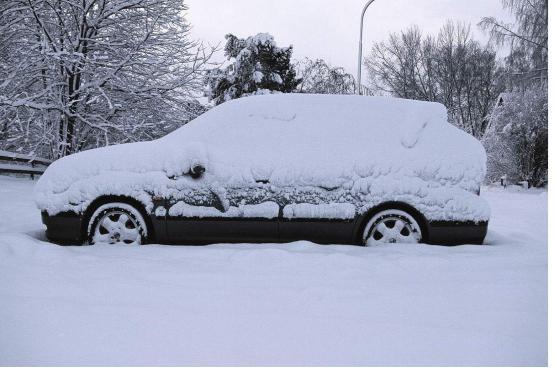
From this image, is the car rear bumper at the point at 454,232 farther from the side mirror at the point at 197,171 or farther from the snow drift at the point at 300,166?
the side mirror at the point at 197,171

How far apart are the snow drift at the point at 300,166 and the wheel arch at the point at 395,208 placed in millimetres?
72

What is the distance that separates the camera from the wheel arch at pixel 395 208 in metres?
4.16

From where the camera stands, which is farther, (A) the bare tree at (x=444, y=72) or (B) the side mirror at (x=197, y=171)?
(A) the bare tree at (x=444, y=72)

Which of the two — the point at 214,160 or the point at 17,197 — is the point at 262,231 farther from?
the point at 17,197

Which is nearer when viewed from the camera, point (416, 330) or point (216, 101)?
point (416, 330)

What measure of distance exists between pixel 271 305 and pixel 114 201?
7.44ft

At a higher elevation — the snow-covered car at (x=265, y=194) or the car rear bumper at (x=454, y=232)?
the snow-covered car at (x=265, y=194)

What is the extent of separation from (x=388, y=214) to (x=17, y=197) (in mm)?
6589

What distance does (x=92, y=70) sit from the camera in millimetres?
11414

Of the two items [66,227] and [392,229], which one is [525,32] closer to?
[392,229]

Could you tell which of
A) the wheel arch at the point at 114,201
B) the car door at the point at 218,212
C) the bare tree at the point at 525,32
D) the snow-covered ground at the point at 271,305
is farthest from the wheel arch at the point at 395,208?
the bare tree at the point at 525,32

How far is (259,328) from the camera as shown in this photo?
7.41 ft

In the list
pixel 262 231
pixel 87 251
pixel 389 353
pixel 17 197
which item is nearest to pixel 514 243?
pixel 262 231

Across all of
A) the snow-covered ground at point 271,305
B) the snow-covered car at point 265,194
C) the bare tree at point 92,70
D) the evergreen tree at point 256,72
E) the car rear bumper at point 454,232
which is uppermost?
the evergreen tree at point 256,72
